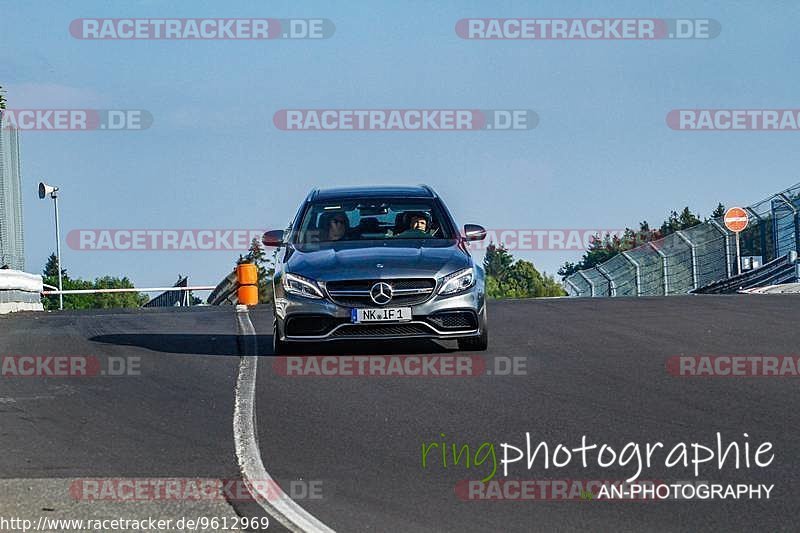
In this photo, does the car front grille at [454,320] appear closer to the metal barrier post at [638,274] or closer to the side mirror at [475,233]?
the side mirror at [475,233]

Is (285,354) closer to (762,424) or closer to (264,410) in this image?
(264,410)

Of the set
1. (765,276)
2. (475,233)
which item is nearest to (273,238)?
(475,233)

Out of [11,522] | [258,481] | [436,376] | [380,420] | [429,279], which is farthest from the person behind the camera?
[429,279]

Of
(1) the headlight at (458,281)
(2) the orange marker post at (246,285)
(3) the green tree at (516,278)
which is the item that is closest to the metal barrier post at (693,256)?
(2) the orange marker post at (246,285)

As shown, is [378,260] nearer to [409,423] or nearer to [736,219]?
[409,423]

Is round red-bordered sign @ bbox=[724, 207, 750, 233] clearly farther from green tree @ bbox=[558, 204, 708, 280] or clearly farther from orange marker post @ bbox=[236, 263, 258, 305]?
green tree @ bbox=[558, 204, 708, 280]

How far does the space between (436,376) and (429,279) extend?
1.38 meters

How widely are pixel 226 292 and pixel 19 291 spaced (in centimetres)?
1963

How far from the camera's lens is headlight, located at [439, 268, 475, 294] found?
491 inches

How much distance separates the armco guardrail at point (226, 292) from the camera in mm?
43688

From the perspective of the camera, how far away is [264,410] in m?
9.76

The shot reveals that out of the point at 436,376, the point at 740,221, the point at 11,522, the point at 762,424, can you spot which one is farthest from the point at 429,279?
the point at 740,221

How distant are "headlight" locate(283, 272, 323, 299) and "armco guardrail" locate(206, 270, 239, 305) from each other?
2924 cm

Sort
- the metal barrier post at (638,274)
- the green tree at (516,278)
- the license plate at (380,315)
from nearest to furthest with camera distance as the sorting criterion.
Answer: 1. the license plate at (380,315)
2. the metal barrier post at (638,274)
3. the green tree at (516,278)
